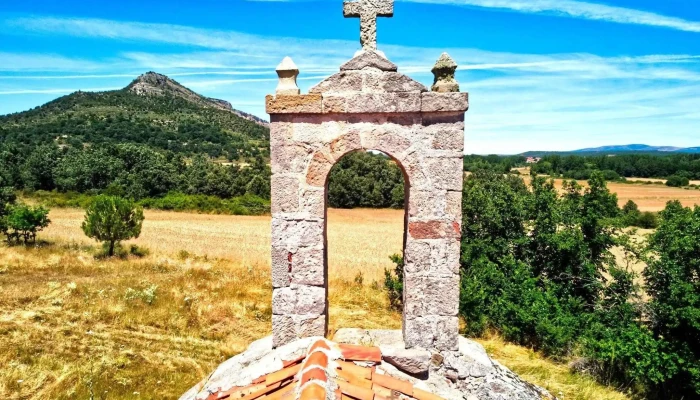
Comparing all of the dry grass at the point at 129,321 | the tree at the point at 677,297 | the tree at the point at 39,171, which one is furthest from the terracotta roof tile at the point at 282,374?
the tree at the point at 39,171

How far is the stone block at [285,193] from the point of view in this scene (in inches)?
176

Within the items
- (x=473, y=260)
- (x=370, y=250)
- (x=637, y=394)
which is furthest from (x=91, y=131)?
(x=637, y=394)

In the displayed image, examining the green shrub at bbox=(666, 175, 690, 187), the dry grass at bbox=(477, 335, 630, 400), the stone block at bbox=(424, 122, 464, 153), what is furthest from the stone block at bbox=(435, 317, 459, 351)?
the green shrub at bbox=(666, 175, 690, 187)

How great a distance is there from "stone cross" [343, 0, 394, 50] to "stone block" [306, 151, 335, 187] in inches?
46.2

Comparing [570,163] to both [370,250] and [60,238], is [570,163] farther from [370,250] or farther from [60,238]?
[60,238]

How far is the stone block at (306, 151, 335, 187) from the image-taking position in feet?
14.6

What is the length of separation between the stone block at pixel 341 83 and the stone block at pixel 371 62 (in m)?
0.07

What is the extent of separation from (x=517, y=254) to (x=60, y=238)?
2149 centimetres

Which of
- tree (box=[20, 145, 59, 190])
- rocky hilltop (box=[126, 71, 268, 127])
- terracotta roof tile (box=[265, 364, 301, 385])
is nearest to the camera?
terracotta roof tile (box=[265, 364, 301, 385])

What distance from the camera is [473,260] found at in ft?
40.6

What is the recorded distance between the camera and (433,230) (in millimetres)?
4406

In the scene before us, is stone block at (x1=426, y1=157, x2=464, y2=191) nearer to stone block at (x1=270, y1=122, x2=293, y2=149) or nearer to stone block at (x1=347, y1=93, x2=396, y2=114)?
stone block at (x1=347, y1=93, x2=396, y2=114)

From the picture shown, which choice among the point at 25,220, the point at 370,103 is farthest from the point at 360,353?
the point at 25,220

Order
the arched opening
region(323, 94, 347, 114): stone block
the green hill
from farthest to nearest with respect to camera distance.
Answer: the green hill → the arched opening → region(323, 94, 347, 114): stone block
